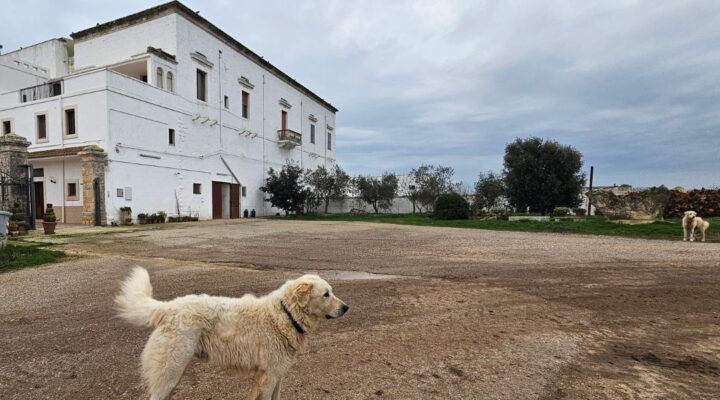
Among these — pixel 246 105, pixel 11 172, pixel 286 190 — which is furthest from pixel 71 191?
pixel 246 105

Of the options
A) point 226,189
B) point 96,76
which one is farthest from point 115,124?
point 226,189

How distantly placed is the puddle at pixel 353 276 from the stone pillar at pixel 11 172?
14939 millimetres

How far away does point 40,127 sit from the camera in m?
21.5

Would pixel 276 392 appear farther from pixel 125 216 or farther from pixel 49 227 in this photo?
pixel 125 216

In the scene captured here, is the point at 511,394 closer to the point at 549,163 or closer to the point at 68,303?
the point at 68,303

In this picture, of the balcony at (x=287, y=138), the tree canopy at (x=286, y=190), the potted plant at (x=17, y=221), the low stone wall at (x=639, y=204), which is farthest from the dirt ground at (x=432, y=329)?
the balcony at (x=287, y=138)

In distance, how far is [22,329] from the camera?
14.5ft

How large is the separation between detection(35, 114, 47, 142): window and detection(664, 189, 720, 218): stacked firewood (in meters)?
35.4

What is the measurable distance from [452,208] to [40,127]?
2456cm

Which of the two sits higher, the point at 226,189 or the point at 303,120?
the point at 303,120

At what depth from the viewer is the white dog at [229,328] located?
247 centimetres

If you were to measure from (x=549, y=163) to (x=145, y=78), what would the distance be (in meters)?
27.6

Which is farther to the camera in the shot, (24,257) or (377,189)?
(377,189)

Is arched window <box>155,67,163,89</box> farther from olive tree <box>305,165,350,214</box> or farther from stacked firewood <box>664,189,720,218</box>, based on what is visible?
stacked firewood <box>664,189,720,218</box>
